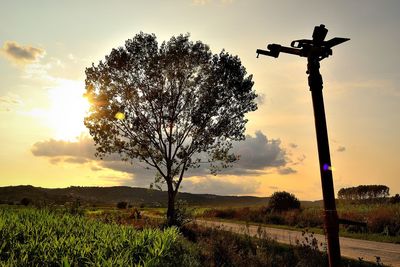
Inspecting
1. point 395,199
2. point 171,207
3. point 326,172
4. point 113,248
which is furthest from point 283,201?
point 326,172

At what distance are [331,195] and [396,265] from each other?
9891 mm

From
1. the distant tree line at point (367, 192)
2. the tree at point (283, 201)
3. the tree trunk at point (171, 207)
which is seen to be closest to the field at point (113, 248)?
the tree trunk at point (171, 207)

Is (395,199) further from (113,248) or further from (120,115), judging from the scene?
(113,248)

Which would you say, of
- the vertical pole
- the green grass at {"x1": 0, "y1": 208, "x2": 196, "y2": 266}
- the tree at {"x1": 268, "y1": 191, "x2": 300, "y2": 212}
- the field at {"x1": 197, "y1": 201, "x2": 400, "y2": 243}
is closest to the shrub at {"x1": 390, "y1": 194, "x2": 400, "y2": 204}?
the tree at {"x1": 268, "y1": 191, "x2": 300, "y2": 212}

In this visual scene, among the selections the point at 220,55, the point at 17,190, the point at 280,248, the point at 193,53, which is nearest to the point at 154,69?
the point at 193,53

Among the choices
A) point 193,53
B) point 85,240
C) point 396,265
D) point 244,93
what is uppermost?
point 193,53

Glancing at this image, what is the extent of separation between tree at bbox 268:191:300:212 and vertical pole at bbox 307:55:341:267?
33239 millimetres

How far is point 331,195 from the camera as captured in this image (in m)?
6.28

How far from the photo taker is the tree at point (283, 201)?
127ft

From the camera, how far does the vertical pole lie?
6.20 metres

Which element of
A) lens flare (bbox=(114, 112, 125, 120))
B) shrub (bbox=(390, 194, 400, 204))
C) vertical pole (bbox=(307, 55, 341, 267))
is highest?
lens flare (bbox=(114, 112, 125, 120))

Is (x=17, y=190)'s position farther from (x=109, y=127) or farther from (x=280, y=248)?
(x=280, y=248)

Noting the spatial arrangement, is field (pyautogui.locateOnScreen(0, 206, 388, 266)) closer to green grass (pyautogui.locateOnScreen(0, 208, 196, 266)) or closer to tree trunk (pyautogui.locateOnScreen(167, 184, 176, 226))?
green grass (pyautogui.locateOnScreen(0, 208, 196, 266))

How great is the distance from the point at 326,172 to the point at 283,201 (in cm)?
3361
